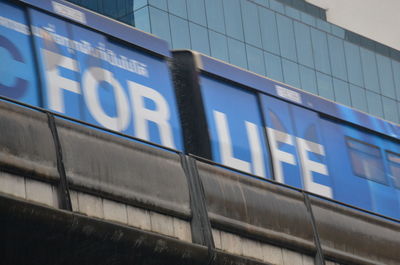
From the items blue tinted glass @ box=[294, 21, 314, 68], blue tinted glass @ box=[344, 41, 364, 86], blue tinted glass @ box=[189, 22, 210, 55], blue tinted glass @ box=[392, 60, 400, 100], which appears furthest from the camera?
blue tinted glass @ box=[392, 60, 400, 100]

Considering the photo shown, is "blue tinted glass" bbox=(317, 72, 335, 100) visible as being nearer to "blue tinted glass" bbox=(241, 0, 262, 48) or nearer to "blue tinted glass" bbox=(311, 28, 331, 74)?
"blue tinted glass" bbox=(311, 28, 331, 74)

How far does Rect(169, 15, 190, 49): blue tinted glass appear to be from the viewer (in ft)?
129

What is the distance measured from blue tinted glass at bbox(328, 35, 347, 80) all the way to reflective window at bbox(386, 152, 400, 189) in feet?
88.0

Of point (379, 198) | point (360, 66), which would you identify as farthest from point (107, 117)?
point (360, 66)

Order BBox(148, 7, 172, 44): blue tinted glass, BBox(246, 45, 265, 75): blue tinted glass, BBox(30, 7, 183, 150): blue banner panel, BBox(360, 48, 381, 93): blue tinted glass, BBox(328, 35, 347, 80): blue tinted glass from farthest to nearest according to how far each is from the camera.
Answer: BBox(360, 48, 381, 93): blue tinted glass
BBox(328, 35, 347, 80): blue tinted glass
BBox(246, 45, 265, 75): blue tinted glass
BBox(148, 7, 172, 44): blue tinted glass
BBox(30, 7, 183, 150): blue banner panel

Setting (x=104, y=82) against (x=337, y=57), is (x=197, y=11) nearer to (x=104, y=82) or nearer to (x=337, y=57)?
(x=337, y=57)

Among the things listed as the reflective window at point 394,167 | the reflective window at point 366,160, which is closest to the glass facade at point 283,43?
the reflective window at point 394,167

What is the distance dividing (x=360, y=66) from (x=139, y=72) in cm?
3483

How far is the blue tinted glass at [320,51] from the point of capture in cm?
4694

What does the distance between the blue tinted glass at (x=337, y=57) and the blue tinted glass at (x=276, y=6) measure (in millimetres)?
3104

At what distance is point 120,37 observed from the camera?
51.8ft

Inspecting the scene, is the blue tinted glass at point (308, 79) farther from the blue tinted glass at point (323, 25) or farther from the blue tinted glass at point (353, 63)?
the blue tinted glass at point (353, 63)

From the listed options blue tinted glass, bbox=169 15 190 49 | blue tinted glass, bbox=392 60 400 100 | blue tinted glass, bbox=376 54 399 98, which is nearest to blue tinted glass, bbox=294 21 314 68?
blue tinted glass, bbox=376 54 399 98

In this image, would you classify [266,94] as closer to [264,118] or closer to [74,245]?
[264,118]
